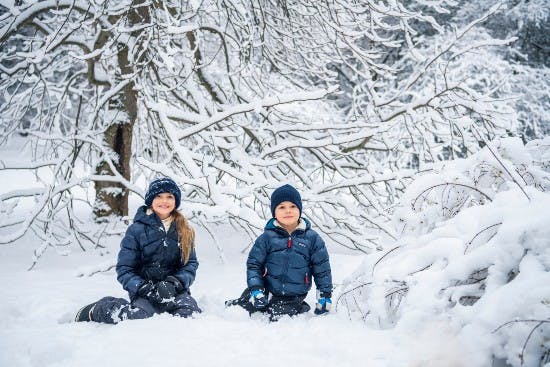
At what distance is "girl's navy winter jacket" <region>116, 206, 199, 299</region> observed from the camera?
2770 mm

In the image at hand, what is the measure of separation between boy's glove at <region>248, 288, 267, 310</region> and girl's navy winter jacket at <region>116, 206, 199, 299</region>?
527 millimetres

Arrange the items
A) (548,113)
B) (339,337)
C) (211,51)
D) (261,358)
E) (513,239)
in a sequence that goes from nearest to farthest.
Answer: (513,239) → (261,358) → (339,337) → (211,51) → (548,113)

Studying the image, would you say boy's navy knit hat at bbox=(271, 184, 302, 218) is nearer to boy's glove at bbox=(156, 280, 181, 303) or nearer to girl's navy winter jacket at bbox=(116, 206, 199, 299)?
girl's navy winter jacket at bbox=(116, 206, 199, 299)

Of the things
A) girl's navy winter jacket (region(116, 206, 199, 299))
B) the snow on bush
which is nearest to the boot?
girl's navy winter jacket (region(116, 206, 199, 299))

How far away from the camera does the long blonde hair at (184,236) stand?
2.88 metres

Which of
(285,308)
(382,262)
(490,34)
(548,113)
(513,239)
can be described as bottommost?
(285,308)

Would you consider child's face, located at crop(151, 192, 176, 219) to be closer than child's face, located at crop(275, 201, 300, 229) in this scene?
No

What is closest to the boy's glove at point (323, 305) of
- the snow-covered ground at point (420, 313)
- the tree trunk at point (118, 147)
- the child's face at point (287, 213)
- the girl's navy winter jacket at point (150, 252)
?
the snow-covered ground at point (420, 313)

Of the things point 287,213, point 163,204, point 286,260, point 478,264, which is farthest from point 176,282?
point 478,264

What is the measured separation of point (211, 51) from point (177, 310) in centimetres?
528

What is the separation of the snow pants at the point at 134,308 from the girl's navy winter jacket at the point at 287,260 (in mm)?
465

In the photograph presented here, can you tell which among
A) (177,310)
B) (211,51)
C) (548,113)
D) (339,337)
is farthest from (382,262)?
(548,113)

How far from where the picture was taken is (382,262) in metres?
2.19

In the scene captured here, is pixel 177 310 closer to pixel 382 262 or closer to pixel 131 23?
pixel 382 262
